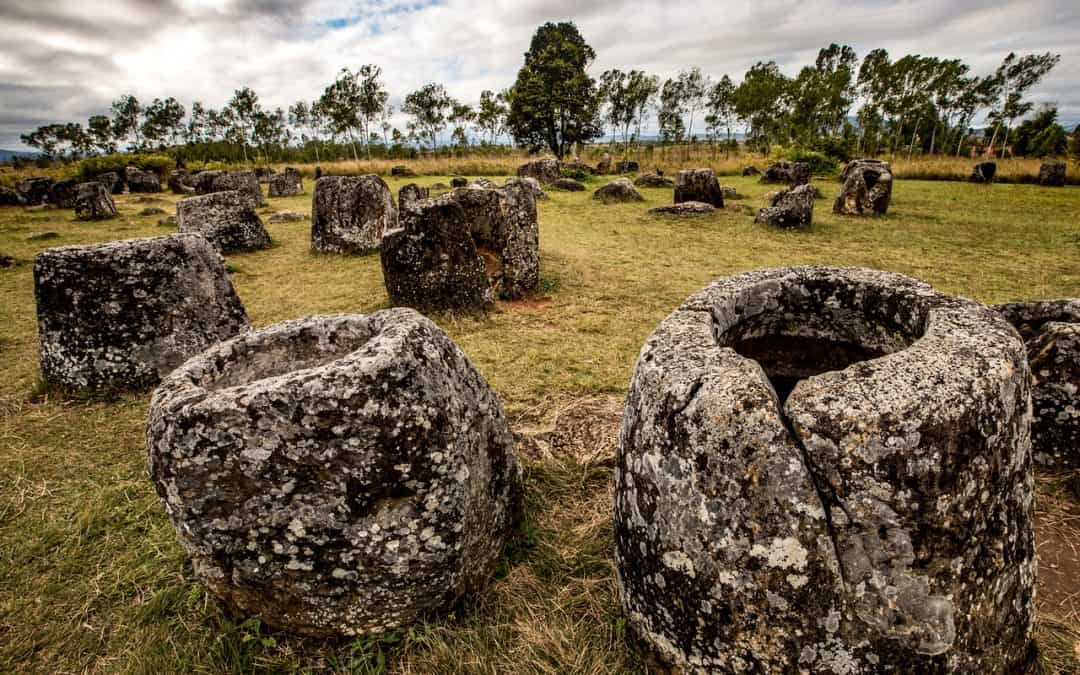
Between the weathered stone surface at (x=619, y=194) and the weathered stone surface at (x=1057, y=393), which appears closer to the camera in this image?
the weathered stone surface at (x=1057, y=393)

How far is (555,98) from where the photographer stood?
39344 mm

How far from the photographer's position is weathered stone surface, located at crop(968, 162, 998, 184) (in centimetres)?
2178

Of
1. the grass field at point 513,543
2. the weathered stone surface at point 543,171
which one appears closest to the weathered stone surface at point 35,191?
the grass field at point 513,543

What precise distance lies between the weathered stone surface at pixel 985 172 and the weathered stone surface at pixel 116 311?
28.6m

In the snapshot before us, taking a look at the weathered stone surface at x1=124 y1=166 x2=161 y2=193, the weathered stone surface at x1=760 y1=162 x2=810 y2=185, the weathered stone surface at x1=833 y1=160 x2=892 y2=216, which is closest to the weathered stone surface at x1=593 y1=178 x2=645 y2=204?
the weathered stone surface at x1=833 y1=160 x2=892 y2=216

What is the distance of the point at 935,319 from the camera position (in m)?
2.21

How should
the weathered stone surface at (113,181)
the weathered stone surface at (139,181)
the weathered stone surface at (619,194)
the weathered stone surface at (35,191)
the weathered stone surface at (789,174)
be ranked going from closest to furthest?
the weathered stone surface at (619,194), the weathered stone surface at (789,174), the weathered stone surface at (35,191), the weathered stone surface at (113,181), the weathered stone surface at (139,181)

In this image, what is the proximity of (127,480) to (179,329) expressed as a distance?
79.0 inches

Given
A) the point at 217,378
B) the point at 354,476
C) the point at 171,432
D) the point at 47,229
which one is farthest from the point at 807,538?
the point at 47,229

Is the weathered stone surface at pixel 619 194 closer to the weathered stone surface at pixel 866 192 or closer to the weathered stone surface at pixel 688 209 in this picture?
the weathered stone surface at pixel 688 209

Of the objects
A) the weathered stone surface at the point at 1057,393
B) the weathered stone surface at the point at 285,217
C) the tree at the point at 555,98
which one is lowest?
the weathered stone surface at the point at 1057,393

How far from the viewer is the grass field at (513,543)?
2391 mm

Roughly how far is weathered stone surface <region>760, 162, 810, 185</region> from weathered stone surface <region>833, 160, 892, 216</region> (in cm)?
574

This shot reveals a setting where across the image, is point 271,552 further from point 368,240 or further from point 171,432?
point 368,240
